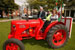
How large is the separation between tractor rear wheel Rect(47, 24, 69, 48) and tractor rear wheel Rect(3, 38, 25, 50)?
3.79ft

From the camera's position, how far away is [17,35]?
3600 mm

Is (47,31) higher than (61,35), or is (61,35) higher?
(47,31)

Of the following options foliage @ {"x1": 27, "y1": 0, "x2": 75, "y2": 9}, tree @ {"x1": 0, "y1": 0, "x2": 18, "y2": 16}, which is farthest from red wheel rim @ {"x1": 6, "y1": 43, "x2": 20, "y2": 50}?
tree @ {"x1": 0, "y1": 0, "x2": 18, "y2": 16}

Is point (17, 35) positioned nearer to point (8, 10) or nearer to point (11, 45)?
point (11, 45)

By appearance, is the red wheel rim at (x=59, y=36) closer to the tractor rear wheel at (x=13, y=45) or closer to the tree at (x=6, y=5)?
the tractor rear wheel at (x=13, y=45)

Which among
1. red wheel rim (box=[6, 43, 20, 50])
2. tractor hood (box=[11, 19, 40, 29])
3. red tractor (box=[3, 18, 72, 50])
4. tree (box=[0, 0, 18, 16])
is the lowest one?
red wheel rim (box=[6, 43, 20, 50])

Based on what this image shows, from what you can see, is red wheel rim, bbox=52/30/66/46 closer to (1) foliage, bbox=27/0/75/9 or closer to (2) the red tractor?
(2) the red tractor

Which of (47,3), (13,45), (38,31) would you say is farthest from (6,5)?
(13,45)

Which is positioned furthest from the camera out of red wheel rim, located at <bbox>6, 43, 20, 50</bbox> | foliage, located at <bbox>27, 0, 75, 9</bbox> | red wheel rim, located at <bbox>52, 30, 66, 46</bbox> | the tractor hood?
foliage, located at <bbox>27, 0, 75, 9</bbox>

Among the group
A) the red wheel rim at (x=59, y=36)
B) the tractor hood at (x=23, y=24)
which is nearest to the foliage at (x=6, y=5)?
the tractor hood at (x=23, y=24)

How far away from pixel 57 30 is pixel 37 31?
79cm

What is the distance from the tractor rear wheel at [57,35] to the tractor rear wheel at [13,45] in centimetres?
116

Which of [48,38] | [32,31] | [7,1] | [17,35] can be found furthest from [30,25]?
[7,1]

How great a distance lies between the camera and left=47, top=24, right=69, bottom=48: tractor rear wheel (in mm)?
3530
